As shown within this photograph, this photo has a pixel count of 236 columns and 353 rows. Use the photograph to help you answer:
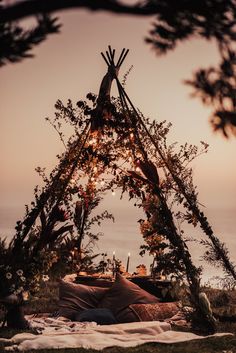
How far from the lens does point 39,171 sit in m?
9.42

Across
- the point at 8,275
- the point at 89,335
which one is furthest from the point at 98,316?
the point at 8,275

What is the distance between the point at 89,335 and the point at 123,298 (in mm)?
1999

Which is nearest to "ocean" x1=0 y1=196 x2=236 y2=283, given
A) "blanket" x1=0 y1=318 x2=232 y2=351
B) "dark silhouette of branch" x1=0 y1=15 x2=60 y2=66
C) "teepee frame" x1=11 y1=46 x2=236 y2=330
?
"teepee frame" x1=11 y1=46 x2=236 y2=330

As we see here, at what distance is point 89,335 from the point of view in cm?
626

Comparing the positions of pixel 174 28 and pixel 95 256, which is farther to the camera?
pixel 95 256

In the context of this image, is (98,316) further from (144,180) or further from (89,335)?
(144,180)

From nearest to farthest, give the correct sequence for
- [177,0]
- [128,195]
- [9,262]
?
[177,0]
[9,262]
[128,195]

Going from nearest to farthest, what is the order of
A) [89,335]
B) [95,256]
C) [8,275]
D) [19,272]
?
[89,335]
[8,275]
[19,272]
[95,256]

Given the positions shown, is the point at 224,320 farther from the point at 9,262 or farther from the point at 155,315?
the point at 9,262

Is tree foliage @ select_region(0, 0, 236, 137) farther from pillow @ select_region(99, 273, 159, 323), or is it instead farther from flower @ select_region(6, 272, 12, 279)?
pillow @ select_region(99, 273, 159, 323)

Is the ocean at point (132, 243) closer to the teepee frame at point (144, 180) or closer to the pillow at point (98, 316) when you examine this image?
Result: the teepee frame at point (144, 180)

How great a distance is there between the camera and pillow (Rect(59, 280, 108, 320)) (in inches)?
323

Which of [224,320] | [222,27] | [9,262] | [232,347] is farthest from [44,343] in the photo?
[222,27]

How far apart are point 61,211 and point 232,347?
3212 mm
